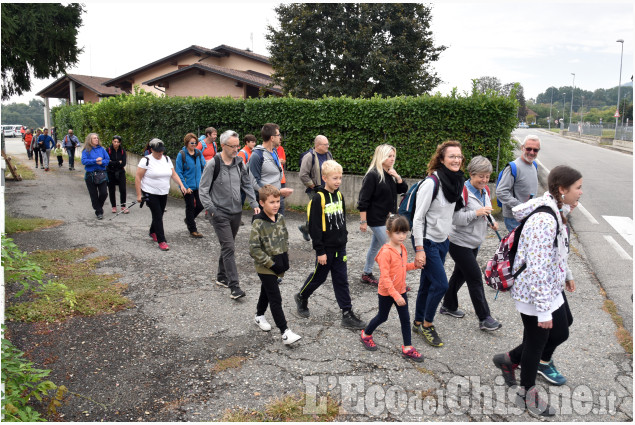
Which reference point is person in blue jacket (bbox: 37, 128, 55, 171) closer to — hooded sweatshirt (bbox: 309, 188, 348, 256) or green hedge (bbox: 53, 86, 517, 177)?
green hedge (bbox: 53, 86, 517, 177)

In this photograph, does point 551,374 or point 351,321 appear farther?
point 351,321

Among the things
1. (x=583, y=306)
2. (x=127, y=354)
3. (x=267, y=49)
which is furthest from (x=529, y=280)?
(x=267, y=49)

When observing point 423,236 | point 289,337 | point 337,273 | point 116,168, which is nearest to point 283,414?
point 289,337

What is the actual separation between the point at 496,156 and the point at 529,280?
773 centimetres

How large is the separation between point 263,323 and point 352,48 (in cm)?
2057

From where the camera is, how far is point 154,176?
7.77m

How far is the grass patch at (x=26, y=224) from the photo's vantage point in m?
8.94

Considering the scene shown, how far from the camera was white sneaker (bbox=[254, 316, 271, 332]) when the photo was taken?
4.94 metres

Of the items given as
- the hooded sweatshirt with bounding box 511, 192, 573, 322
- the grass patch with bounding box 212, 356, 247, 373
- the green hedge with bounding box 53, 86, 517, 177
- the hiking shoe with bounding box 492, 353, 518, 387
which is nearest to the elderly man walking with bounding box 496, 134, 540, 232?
the hiking shoe with bounding box 492, 353, 518, 387

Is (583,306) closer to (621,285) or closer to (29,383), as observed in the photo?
(621,285)

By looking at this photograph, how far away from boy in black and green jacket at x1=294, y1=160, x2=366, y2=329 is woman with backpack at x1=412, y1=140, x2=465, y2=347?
80 cm

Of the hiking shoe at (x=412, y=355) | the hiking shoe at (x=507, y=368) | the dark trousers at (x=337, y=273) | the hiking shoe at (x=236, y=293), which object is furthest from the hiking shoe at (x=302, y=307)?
the hiking shoe at (x=507, y=368)

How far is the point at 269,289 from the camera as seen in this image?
15.4 feet

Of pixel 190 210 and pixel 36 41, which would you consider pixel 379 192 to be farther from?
Answer: pixel 36 41
